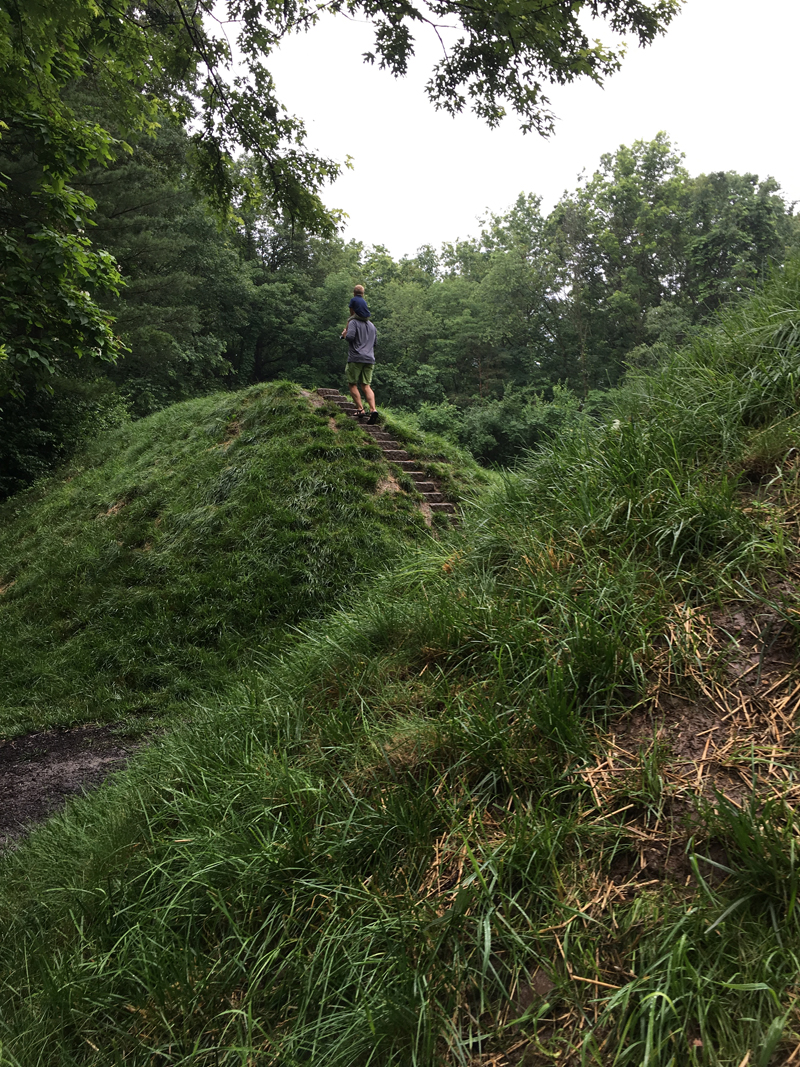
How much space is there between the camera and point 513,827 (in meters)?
1.54

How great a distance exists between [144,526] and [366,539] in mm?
3164

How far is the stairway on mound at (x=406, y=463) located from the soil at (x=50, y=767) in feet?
15.0

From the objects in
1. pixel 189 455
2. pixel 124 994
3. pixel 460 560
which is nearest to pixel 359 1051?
pixel 124 994

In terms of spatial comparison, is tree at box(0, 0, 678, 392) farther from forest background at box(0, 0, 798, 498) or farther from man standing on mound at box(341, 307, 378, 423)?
forest background at box(0, 0, 798, 498)

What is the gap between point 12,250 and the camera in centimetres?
494

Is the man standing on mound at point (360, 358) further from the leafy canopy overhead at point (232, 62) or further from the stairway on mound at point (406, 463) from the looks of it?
the leafy canopy overhead at point (232, 62)

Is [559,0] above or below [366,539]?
above

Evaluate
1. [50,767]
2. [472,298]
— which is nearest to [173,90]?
[50,767]

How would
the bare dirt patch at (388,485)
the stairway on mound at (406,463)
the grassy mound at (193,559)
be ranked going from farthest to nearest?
the stairway on mound at (406,463) → the bare dirt patch at (388,485) → the grassy mound at (193,559)

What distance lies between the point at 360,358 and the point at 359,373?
280mm

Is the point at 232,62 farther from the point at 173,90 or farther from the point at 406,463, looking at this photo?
the point at 406,463

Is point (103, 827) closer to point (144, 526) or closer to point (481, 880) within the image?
point (481, 880)

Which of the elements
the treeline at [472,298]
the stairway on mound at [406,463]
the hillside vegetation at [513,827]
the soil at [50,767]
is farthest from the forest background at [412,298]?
the hillside vegetation at [513,827]

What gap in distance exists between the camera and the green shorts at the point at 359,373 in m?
8.96
